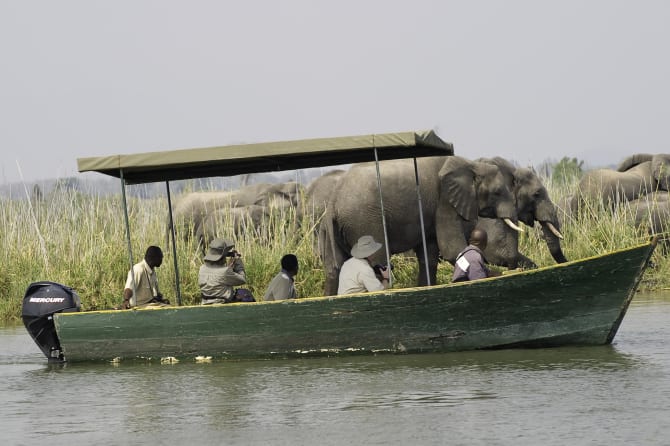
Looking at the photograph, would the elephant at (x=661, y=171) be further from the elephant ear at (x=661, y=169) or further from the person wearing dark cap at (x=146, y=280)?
the person wearing dark cap at (x=146, y=280)

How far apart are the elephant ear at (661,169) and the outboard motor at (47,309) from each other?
13899mm

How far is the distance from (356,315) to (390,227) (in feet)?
17.0

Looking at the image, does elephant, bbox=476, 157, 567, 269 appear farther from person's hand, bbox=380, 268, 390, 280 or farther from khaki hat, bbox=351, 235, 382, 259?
khaki hat, bbox=351, 235, 382, 259

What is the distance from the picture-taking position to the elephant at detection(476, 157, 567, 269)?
1833 cm

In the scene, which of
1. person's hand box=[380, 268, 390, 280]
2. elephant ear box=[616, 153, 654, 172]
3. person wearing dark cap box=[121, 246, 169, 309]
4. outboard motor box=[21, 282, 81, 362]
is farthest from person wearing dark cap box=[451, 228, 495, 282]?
elephant ear box=[616, 153, 654, 172]

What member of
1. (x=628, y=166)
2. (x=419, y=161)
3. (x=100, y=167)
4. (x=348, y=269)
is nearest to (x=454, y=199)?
(x=419, y=161)

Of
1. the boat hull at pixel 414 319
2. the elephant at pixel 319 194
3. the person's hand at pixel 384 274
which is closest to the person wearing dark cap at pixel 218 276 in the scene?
the boat hull at pixel 414 319

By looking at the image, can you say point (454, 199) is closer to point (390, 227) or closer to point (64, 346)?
point (390, 227)

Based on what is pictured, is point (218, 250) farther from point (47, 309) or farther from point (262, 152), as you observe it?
point (47, 309)

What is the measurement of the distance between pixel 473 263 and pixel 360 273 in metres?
1.13

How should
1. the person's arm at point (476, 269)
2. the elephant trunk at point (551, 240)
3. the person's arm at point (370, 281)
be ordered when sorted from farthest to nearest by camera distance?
the elephant trunk at point (551, 240)
the person's arm at point (370, 281)
the person's arm at point (476, 269)

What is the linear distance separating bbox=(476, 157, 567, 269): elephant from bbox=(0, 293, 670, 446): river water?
17.0ft

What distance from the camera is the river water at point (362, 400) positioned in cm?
836

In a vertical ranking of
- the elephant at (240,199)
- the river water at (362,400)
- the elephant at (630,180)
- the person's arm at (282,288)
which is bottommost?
the river water at (362,400)
